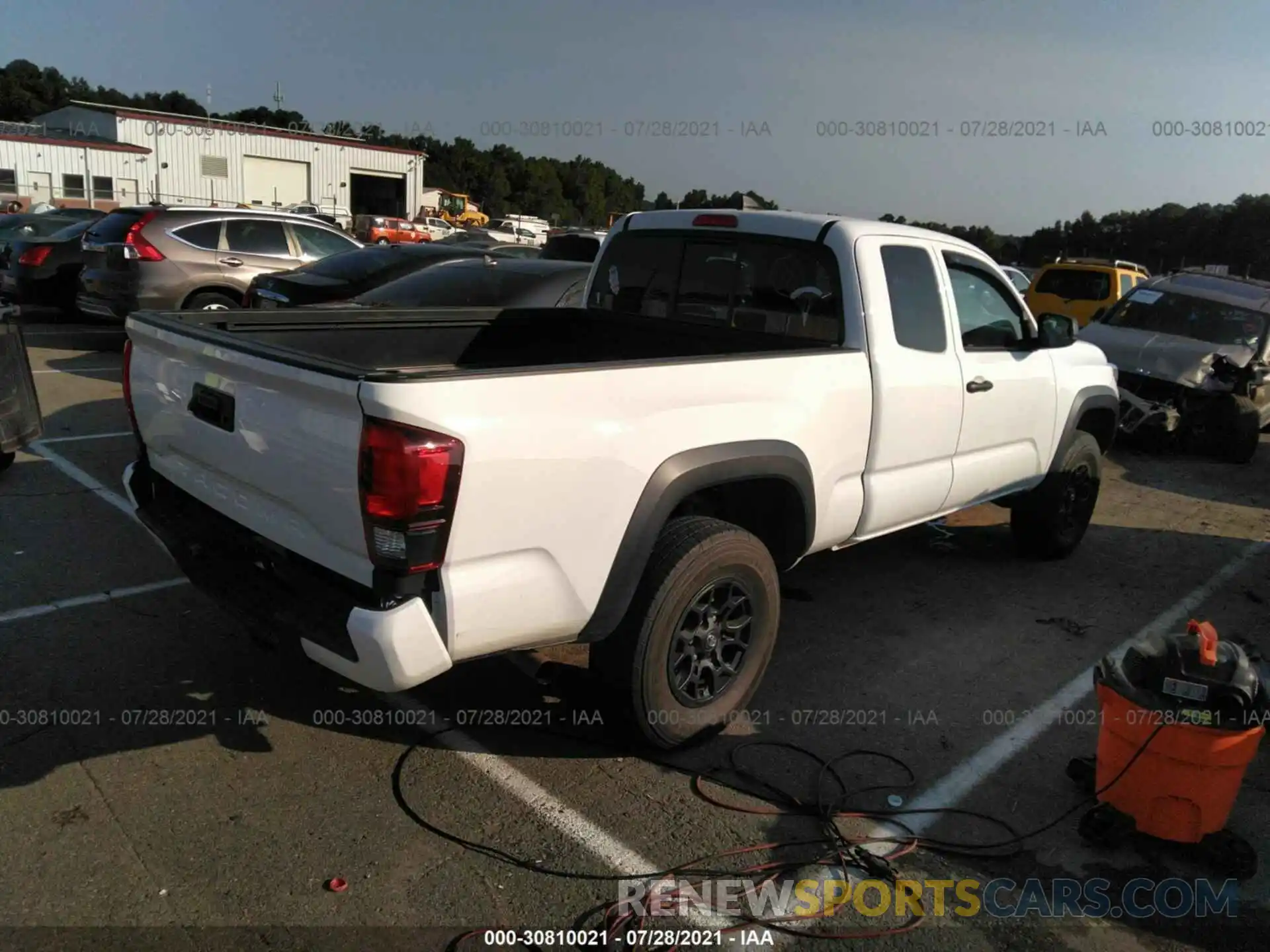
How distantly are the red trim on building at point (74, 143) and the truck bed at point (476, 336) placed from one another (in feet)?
153

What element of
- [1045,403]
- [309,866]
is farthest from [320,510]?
[1045,403]

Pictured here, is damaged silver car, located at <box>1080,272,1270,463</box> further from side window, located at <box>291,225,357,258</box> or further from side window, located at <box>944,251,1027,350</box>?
side window, located at <box>291,225,357,258</box>

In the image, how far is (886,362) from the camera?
4336 millimetres

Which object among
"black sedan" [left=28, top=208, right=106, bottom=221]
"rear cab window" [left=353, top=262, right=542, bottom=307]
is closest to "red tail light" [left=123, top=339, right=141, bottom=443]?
"rear cab window" [left=353, top=262, right=542, bottom=307]

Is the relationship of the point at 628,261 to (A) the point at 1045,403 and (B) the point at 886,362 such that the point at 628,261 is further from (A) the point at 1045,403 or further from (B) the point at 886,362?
(A) the point at 1045,403

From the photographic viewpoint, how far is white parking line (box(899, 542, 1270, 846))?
141 inches

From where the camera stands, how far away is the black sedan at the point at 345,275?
9.32m

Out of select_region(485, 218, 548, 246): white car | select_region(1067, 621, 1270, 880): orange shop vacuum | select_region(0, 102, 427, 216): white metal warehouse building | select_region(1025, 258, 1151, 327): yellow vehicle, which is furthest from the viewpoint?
select_region(0, 102, 427, 216): white metal warehouse building

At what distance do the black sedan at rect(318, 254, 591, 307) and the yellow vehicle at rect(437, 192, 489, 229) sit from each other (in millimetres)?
45686

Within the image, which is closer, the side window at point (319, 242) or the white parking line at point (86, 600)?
the white parking line at point (86, 600)

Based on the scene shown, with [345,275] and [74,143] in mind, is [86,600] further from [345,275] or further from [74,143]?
[74,143]

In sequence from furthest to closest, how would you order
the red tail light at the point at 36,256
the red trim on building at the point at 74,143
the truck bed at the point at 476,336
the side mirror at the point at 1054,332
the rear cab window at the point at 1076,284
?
the red trim on building at the point at 74,143 → the rear cab window at the point at 1076,284 → the red tail light at the point at 36,256 → the side mirror at the point at 1054,332 → the truck bed at the point at 476,336

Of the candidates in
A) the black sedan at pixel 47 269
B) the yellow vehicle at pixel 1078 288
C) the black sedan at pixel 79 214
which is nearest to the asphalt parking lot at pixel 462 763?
the black sedan at pixel 47 269
